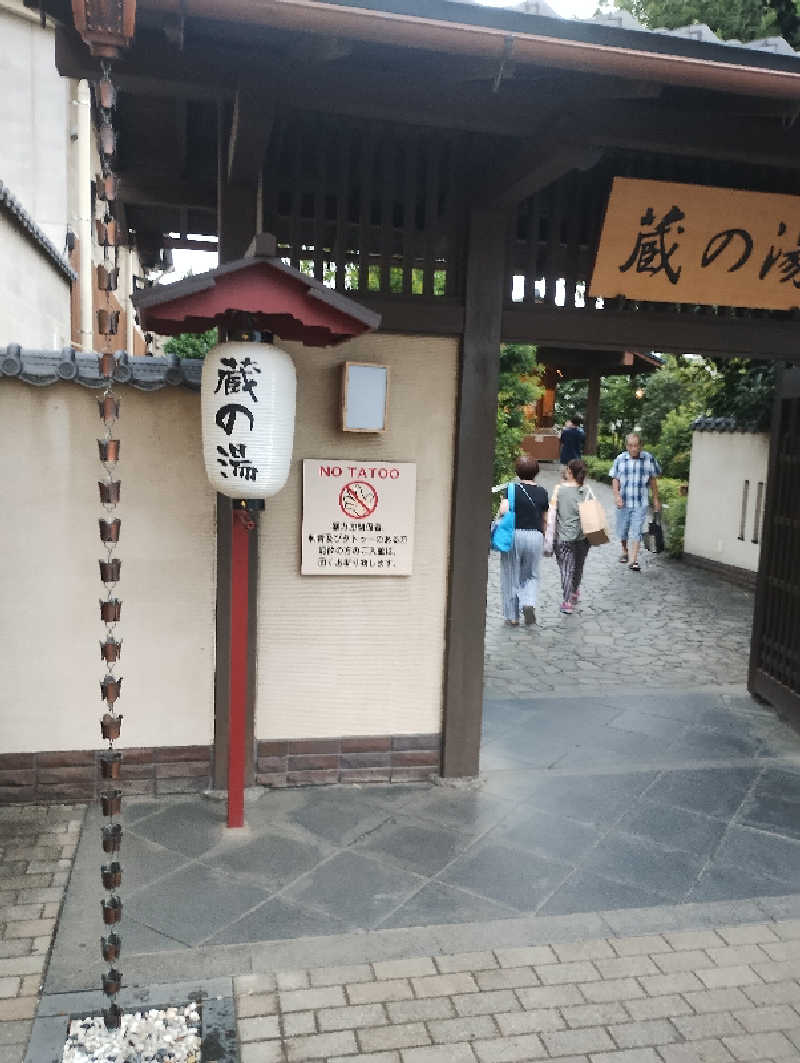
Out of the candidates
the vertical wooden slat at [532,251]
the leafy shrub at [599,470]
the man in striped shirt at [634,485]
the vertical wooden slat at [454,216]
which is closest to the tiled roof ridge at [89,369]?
the vertical wooden slat at [454,216]

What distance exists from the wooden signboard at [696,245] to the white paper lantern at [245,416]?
2.46 meters

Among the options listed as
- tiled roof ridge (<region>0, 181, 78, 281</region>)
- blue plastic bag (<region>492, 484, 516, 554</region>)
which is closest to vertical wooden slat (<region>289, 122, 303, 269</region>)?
tiled roof ridge (<region>0, 181, 78, 281</region>)

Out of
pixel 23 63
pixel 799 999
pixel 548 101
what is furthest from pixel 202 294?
pixel 23 63

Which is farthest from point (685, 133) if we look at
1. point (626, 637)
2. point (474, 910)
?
point (626, 637)

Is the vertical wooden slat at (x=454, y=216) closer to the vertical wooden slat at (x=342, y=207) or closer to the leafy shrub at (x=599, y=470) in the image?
A: the vertical wooden slat at (x=342, y=207)

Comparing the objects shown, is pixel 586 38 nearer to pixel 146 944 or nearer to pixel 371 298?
pixel 371 298

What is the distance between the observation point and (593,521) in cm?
1086

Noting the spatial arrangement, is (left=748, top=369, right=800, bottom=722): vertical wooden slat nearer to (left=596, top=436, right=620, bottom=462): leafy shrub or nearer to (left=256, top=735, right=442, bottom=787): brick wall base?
→ (left=256, top=735, right=442, bottom=787): brick wall base

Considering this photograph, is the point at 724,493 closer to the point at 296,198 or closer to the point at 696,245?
the point at 696,245

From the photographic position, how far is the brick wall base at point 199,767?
18.4ft

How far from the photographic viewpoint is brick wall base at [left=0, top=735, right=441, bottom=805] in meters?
5.61

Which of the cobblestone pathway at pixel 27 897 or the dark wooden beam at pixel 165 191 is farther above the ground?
the dark wooden beam at pixel 165 191

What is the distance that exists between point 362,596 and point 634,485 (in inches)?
378

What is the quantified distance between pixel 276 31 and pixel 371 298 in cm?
205
